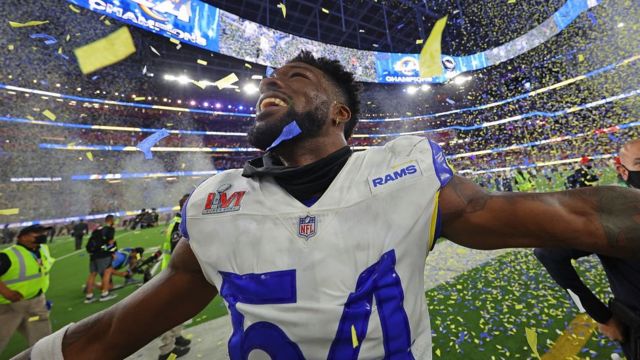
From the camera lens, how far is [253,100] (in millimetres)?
40312

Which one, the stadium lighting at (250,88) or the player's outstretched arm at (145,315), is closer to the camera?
the player's outstretched arm at (145,315)

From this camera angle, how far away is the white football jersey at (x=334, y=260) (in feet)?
3.10

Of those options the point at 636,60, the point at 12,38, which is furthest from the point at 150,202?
the point at 636,60

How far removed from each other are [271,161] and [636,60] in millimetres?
51399

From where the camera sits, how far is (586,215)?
1016 millimetres

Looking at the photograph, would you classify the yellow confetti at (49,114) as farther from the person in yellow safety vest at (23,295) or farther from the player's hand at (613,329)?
the player's hand at (613,329)

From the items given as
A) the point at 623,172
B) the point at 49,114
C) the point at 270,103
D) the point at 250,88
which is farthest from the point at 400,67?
the point at 49,114

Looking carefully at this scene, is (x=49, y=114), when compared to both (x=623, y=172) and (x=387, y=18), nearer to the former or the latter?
(x=387, y=18)

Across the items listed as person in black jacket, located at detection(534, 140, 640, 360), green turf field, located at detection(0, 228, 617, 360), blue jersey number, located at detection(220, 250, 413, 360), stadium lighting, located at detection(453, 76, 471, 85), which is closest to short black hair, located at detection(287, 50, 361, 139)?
blue jersey number, located at detection(220, 250, 413, 360)

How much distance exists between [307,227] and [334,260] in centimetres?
18

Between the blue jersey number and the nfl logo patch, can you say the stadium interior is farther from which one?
the nfl logo patch

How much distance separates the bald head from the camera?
228cm

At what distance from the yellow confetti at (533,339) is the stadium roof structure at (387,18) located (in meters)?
25.1

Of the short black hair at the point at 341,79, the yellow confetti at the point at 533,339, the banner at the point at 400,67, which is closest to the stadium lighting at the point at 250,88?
the banner at the point at 400,67
